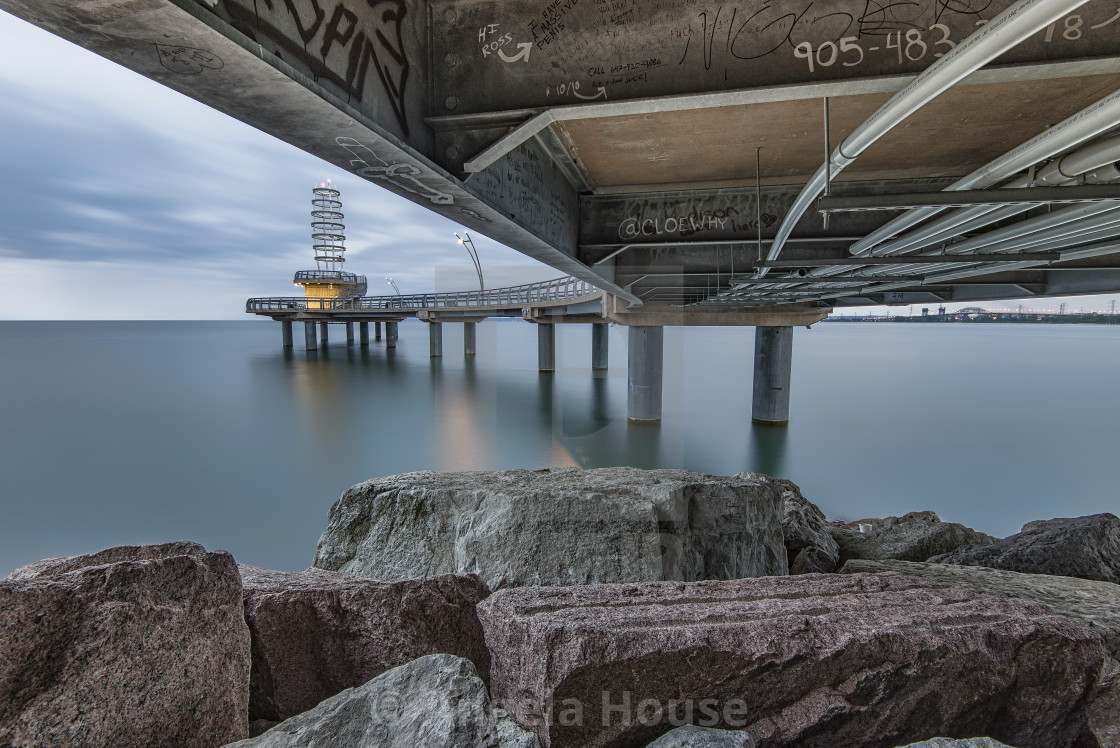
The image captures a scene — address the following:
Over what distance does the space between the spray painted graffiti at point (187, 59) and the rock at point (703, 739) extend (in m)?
3.69

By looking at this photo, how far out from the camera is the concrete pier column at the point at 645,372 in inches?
984

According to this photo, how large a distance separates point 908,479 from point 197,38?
2211cm

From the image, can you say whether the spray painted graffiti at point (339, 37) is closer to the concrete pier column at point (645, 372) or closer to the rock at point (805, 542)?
the rock at point (805, 542)

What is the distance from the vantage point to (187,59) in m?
2.28

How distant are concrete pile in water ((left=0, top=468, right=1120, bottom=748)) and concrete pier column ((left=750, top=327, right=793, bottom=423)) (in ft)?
74.9

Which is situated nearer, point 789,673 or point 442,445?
point 789,673

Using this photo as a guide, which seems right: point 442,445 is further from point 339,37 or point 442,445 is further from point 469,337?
point 469,337

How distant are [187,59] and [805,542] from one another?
7.28 meters

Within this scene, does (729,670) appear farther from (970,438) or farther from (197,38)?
(970,438)

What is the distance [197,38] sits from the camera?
2129mm

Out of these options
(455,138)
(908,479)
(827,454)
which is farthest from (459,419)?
(455,138)

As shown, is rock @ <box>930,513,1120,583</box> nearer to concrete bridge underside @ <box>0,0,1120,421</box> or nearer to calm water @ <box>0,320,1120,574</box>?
concrete bridge underside @ <box>0,0,1120,421</box>

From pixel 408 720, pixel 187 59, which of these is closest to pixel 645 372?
pixel 408 720

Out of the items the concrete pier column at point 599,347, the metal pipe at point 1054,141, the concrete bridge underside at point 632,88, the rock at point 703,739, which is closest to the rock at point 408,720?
the rock at point 703,739
